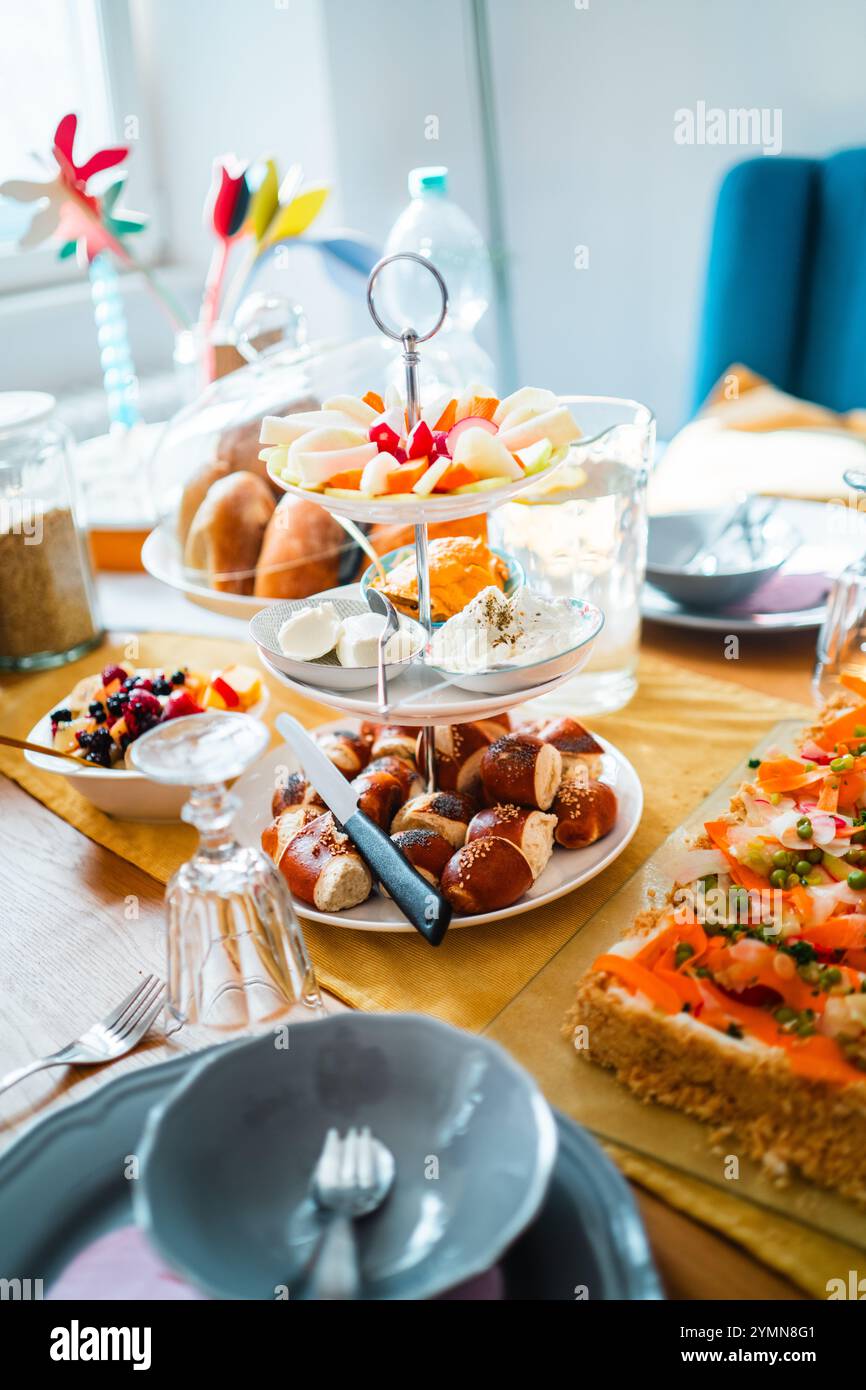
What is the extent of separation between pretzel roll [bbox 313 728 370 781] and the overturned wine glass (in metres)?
0.21

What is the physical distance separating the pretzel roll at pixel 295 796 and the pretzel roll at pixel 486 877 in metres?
0.14

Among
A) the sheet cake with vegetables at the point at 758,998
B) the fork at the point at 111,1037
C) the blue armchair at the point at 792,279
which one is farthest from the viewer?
the blue armchair at the point at 792,279

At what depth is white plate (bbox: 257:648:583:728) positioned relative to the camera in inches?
30.0

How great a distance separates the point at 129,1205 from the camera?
0.57 meters

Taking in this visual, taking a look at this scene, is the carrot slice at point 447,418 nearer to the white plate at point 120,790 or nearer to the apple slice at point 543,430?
the apple slice at point 543,430

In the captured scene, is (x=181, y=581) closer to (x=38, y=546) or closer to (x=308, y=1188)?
(x=38, y=546)

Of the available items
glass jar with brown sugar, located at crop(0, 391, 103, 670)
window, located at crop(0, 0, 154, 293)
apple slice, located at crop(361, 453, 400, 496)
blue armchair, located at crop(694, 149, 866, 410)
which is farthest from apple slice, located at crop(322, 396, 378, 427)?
window, located at crop(0, 0, 154, 293)

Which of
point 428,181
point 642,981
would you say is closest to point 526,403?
point 642,981

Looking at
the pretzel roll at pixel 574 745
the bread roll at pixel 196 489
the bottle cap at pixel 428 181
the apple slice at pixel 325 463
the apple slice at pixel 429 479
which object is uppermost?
the bottle cap at pixel 428 181

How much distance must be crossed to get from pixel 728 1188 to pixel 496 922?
0.86 feet

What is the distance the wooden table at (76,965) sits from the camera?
58cm

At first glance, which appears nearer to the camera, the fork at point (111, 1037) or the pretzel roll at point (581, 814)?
the fork at point (111, 1037)

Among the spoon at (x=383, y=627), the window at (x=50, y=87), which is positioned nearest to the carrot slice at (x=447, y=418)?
the spoon at (x=383, y=627)
